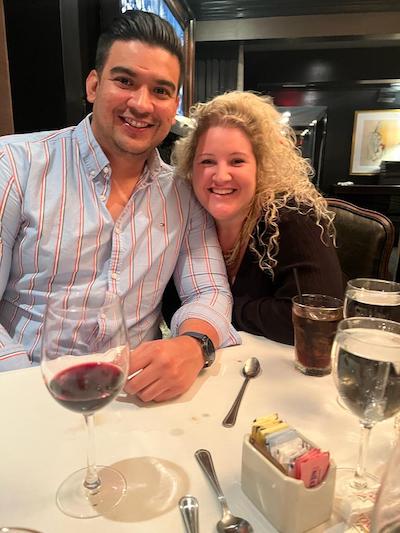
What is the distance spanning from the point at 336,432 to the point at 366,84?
20.7 feet

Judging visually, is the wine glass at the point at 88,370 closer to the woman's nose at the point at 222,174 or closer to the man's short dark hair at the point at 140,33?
the woman's nose at the point at 222,174

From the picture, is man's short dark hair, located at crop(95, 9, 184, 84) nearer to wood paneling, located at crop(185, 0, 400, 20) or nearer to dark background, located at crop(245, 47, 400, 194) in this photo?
wood paneling, located at crop(185, 0, 400, 20)

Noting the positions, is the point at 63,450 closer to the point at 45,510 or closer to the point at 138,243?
the point at 45,510

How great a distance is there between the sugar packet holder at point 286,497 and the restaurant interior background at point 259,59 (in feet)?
5.00

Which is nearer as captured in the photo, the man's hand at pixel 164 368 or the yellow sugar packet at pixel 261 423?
the yellow sugar packet at pixel 261 423

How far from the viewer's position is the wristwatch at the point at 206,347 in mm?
917

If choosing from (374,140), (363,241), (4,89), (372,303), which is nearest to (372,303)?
(372,303)

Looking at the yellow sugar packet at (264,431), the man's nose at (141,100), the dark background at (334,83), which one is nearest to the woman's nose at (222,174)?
the man's nose at (141,100)

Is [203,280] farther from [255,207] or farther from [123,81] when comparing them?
[123,81]

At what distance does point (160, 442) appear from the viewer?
674 millimetres

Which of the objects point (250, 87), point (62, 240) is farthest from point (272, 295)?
point (250, 87)

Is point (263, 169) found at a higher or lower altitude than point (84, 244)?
higher

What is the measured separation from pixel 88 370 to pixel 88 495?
16 centimetres

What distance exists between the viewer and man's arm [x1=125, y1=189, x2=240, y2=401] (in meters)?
0.79
